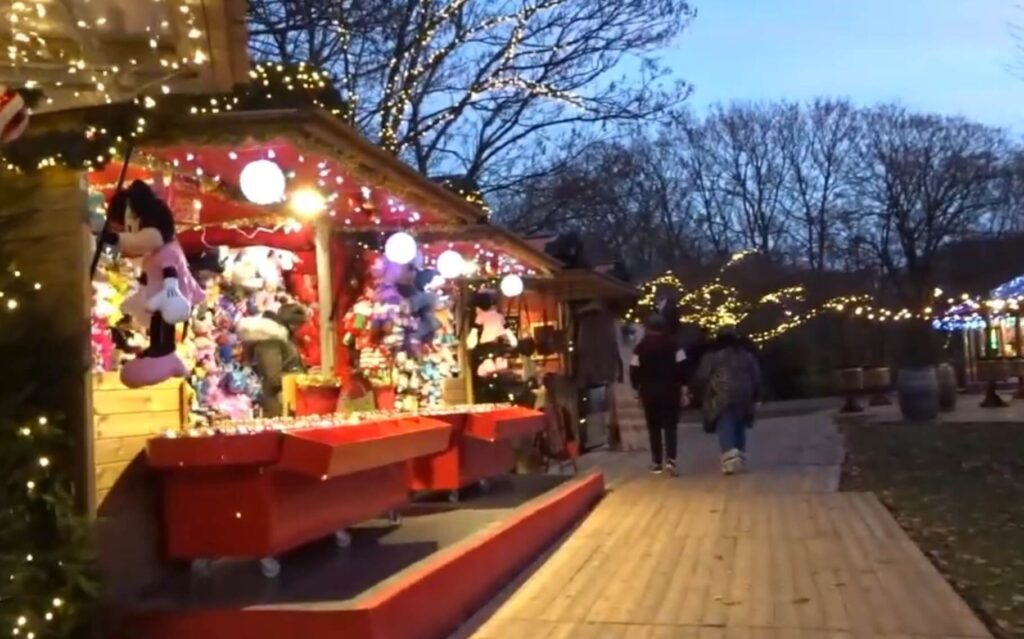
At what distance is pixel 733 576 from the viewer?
8.07 m

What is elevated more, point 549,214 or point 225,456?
point 549,214

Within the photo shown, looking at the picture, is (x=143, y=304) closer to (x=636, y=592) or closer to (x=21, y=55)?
(x=21, y=55)

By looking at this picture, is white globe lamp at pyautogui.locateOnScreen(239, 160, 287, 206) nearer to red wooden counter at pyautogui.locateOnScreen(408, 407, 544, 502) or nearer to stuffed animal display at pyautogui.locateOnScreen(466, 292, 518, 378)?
red wooden counter at pyautogui.locateOnScreen(408, 407, 544, 502)

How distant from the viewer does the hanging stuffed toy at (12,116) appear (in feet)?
16.2

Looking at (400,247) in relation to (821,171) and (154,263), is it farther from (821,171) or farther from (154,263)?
(821,171)

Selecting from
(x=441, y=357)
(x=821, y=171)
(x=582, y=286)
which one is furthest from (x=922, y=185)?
(x=441, y=357)

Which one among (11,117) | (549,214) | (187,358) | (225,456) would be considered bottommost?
(225,456)

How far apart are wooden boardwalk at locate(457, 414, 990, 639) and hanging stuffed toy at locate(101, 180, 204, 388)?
2142 millimetres

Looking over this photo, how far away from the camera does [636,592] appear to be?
25.0ft

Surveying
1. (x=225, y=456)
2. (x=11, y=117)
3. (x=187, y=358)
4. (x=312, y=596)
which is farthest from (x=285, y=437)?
(x=187, y=358)

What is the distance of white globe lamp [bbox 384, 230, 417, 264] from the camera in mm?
10711

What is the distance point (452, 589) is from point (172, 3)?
3244 mm

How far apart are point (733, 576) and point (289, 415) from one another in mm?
3343

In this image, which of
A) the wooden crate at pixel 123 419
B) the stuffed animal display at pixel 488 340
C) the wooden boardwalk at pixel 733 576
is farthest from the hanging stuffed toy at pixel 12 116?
the stuffed animal display at pixel 488 340
